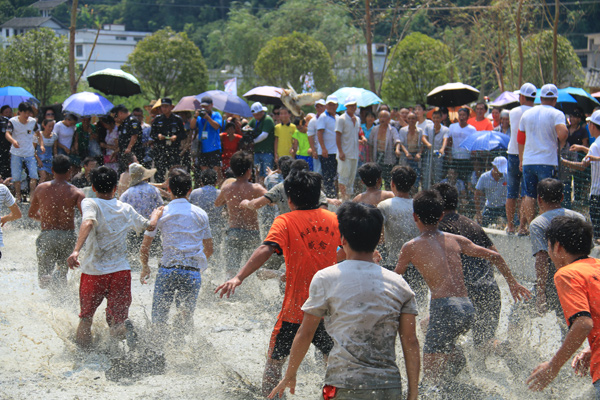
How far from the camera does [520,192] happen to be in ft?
28.8

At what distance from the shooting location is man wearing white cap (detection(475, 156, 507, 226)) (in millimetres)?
9312

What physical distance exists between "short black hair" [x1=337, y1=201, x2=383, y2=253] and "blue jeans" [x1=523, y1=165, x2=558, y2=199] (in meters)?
5.03

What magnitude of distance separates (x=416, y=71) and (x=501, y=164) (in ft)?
82.1

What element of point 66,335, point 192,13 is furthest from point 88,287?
point 192,13

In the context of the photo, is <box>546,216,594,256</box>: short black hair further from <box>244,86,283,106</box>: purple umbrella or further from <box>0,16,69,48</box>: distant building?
<box>0,16,69,48</box>: distant building

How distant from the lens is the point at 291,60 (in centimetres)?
4316

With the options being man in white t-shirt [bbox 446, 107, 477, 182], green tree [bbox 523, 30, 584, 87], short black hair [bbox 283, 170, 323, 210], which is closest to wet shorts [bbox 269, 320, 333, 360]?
short black hair [bbox 283, 170, 323, 210]

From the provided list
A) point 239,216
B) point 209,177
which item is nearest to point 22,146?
point 209,177

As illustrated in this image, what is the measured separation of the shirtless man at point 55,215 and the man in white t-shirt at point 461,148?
5.88 metres

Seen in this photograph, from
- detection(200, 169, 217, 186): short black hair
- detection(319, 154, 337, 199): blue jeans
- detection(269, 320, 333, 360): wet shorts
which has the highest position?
detection(200, 169, 217, 186): short black hair

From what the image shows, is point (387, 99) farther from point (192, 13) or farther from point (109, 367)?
point (192, 13)

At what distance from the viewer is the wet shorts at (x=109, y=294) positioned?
5758 millimetres

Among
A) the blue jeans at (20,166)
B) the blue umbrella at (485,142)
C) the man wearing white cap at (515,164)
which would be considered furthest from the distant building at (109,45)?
the man wearing white cap at (515,164)

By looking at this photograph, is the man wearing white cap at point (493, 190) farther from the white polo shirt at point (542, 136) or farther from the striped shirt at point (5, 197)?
the striped shirt at point (5, 197)
